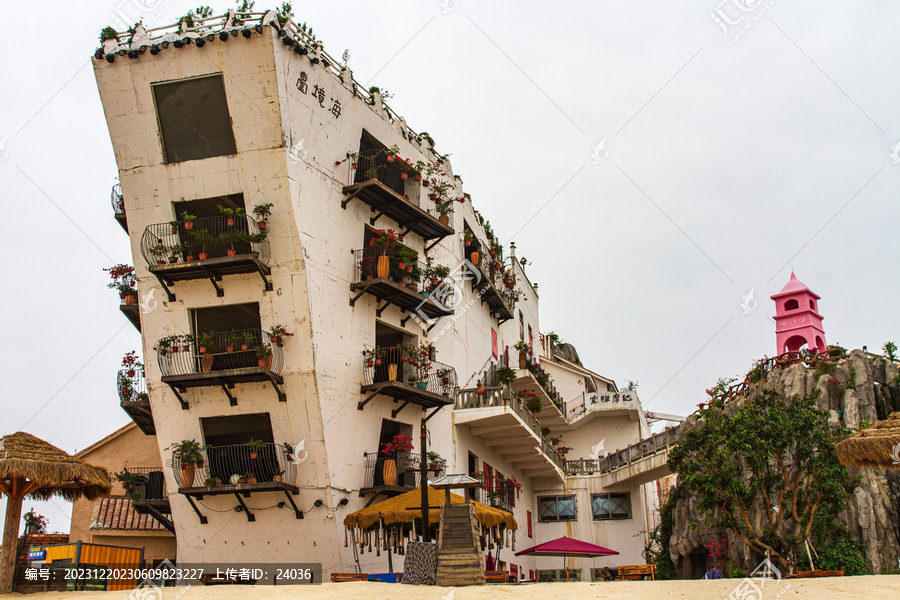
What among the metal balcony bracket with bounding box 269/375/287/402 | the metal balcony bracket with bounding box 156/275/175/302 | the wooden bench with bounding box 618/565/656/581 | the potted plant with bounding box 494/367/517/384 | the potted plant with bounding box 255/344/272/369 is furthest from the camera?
the potted plant with bounding box 494/367/517/384

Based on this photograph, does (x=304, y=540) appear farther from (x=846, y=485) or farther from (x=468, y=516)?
(x=846, y=485)

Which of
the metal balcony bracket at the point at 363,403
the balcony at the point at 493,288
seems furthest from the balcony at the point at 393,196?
the metal balcony bracket at the point at 363,403

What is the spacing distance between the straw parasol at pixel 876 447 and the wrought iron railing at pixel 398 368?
1282cm

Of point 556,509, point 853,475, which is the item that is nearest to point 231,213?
point 853,475

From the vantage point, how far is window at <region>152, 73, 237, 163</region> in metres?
23.5

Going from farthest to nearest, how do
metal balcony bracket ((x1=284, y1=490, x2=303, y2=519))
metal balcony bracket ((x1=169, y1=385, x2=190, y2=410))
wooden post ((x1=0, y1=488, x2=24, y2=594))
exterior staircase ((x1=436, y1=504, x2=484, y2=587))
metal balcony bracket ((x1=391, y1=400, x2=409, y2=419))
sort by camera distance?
metal balcony bracket ((x1=391, y1=400, x2=409, y2=419)), metal balcony bracket ((x1=169, y1=385, x2=190, y2=410)), metal balcony bracket ((x1=284, y1=490, x2=303, y2=519)), exterior staircase ((x1=436, y1=504, x2=484, y2=587)), wooden post ((x1=0, y1=488, x2=24, y2=594))

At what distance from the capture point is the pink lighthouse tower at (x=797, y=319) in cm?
4700

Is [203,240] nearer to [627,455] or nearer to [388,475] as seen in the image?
[388,475]

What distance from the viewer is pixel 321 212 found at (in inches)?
959

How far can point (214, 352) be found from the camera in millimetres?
24578

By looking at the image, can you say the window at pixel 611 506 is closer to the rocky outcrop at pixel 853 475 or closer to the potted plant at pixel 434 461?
the rocky outcrop at pixel 853 475

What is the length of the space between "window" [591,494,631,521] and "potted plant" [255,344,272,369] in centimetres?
2291

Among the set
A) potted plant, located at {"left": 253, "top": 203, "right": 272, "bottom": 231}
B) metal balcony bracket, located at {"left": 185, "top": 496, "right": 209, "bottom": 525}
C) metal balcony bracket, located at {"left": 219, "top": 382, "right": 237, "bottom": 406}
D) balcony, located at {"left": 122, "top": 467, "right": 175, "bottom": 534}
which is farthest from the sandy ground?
potted plant, located at {"left": 253, "top": 203, "right": 272, "bottom": 231}

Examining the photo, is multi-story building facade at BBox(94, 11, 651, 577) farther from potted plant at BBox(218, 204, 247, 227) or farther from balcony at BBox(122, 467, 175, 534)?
balcony at BBox(122, 467, 175, 534)
